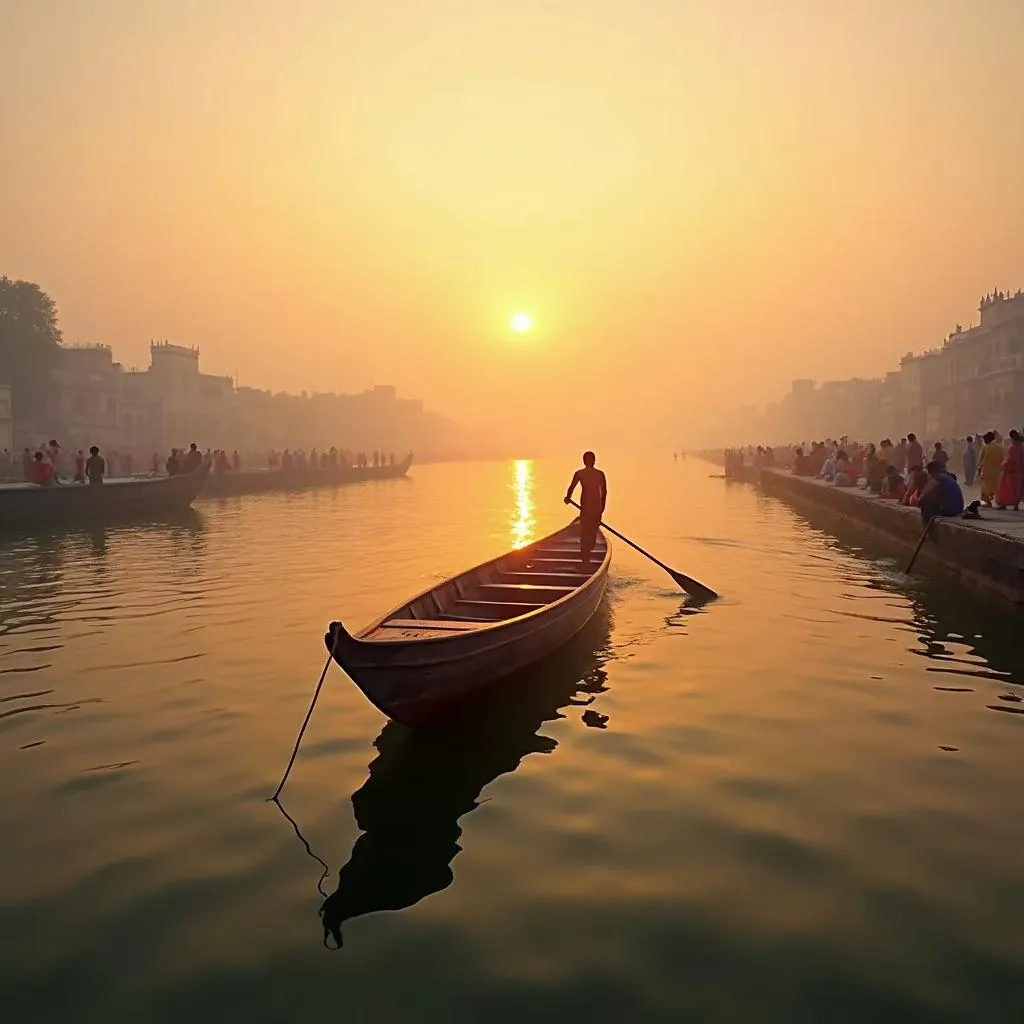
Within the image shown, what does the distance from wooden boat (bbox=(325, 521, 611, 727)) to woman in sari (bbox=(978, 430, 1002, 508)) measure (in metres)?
13.8

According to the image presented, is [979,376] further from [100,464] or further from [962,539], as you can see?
[100,464]

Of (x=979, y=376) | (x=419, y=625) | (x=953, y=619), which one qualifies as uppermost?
(x=979, y=376)

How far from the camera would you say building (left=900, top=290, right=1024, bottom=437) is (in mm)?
77000

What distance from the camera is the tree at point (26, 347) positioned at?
69625 millimetres

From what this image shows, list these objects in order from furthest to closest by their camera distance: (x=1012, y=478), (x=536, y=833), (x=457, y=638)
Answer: (x=1012, y=478) → (x=457, y=638) → (x=536, y=833)

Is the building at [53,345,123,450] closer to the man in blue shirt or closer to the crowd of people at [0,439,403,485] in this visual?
the crowd of people at [0,439,403,485]

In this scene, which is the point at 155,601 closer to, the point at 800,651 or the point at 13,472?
the point at 800,651

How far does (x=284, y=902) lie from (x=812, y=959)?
10.2ft

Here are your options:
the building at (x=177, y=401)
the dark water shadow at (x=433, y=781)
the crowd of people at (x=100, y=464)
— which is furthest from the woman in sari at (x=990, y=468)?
the building at (x=177, y=401)

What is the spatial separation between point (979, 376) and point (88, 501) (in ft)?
278

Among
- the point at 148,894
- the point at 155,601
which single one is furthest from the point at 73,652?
the point at 148,894

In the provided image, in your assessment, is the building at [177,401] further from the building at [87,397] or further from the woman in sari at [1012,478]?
the woman in sari at [1012,478]

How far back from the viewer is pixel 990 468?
2084cm

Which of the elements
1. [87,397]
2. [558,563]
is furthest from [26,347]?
[558,563]
